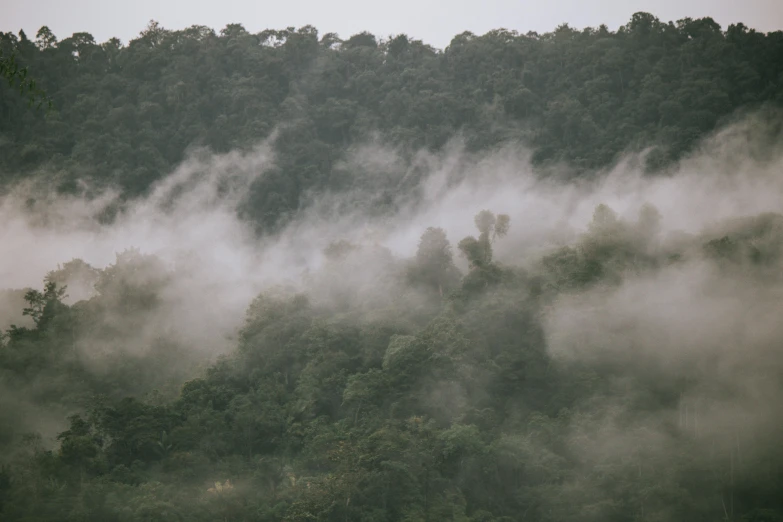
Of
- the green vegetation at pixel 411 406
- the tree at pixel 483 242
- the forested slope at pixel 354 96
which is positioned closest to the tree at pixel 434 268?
the green vegetation at pixel 411 406

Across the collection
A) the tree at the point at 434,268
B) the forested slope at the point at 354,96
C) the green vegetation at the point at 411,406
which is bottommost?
the green vegetation at the point at 411,406

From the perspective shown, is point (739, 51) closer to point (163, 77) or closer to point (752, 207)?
point (752, 207)

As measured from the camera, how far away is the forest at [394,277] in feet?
86.1

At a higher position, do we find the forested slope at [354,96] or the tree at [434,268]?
the forested slope at [354,96]

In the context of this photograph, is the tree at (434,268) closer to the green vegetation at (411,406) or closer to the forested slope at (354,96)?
the green vegetation at (411,406)

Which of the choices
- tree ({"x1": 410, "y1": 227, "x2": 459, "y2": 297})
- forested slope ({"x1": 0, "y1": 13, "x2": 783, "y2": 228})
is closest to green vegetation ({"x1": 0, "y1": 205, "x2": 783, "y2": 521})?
tree ({"x1": 410, "y1": 227, "x2": 459, "y2": 297})

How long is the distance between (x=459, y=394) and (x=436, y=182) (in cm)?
1957

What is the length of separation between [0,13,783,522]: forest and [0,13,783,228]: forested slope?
7.3 inches

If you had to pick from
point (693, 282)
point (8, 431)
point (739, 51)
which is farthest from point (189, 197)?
point (739, 51)

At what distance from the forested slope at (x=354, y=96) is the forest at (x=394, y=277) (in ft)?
0.61

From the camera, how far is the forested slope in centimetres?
4584

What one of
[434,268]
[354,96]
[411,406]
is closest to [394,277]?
[434,268]

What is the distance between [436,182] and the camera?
47.1 m

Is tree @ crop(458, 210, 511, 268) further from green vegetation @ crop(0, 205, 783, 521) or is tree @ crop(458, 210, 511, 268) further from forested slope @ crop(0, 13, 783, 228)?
forested slope @ crop(0, 13, 783, 228)
